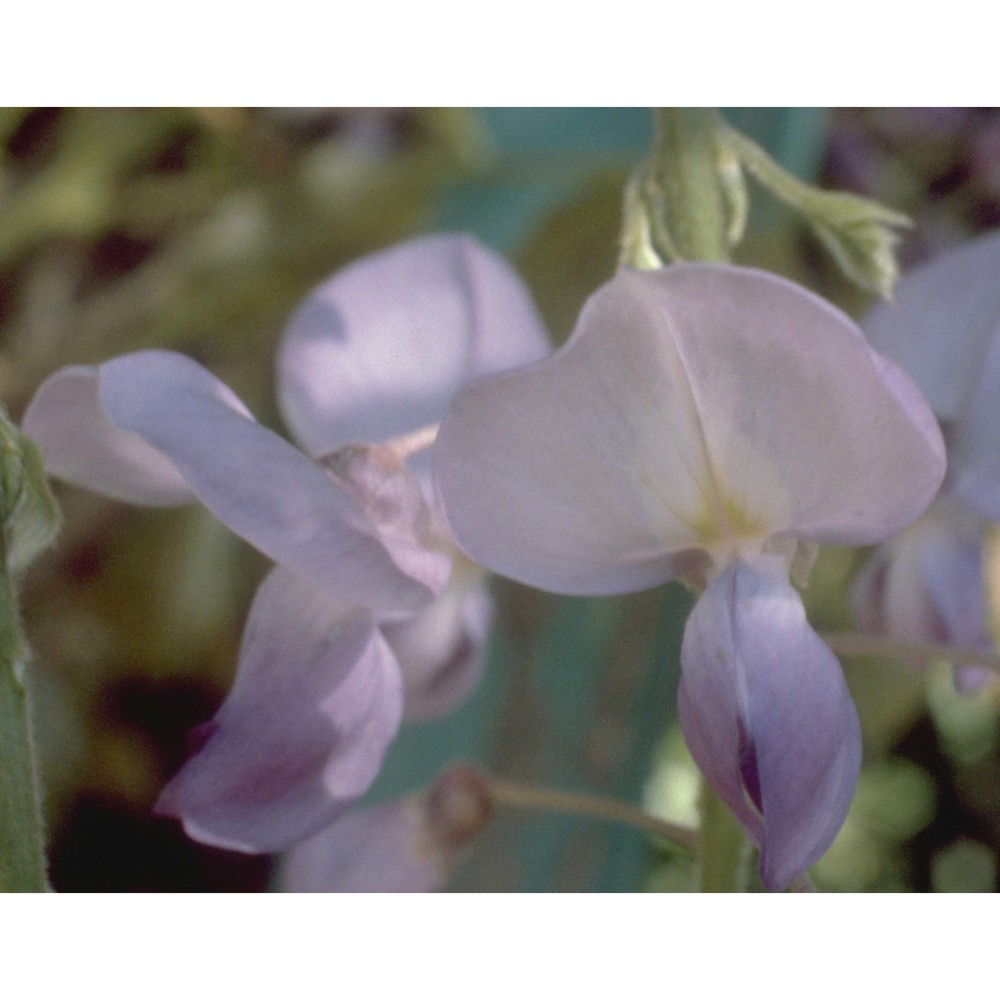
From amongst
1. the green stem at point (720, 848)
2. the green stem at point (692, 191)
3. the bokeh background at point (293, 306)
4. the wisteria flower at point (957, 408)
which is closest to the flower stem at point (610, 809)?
the green stem at point (720, 848)

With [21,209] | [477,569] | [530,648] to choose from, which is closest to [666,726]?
[530,648]

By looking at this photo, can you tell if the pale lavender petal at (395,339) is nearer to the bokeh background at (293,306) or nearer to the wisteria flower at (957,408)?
the wisteria flower at (957,408)

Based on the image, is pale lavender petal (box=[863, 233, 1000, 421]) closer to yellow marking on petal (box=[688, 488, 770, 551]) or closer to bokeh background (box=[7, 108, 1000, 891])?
yellow marking on petal (box=[688, 488, 770, 551])

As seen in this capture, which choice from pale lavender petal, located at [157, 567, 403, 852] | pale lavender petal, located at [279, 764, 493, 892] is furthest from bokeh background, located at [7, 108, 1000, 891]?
pale lavender petal, located at [157, 567, 403, 852]

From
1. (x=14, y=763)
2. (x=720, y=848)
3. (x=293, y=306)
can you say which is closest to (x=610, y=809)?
(x=720, y=848)

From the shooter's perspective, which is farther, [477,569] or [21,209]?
[21,209]
